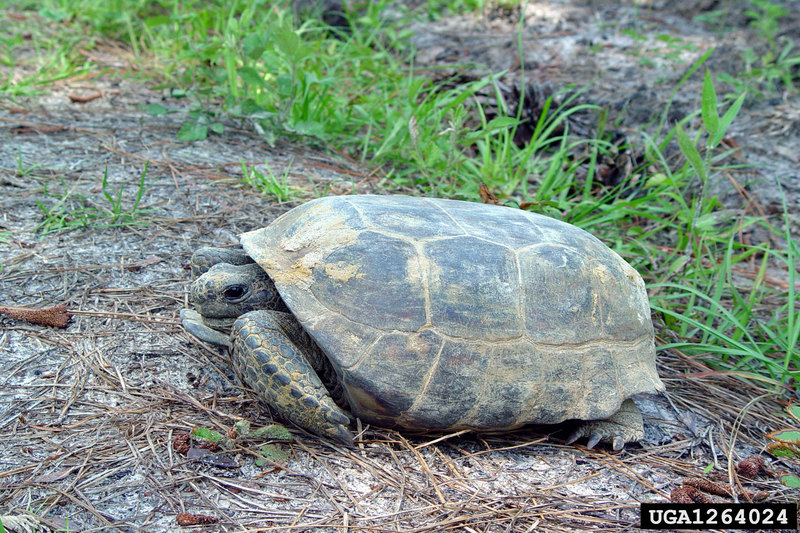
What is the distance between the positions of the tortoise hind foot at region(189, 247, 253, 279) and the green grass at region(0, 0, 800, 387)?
0.74 m

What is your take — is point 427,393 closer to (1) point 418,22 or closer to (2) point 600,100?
(2) point 600,100

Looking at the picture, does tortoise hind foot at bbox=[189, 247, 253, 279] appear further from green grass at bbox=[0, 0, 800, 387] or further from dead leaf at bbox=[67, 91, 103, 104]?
dead leaf at bbox=[67, 91, 103, 104]

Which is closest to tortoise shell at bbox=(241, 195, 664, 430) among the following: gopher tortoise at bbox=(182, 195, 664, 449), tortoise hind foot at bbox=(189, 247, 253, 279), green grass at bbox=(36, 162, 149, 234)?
gopher tortoise at bbox=(182, 195, 664, 449)

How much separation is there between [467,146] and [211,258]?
2.02 metres

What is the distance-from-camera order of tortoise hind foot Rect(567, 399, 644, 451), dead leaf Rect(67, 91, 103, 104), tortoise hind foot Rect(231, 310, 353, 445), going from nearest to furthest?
tortoise hind foot Rect(231, 310, 353, 445), tortoise hind foot Rect(567, 399, 644, 451), dead leaf Rect(67, 91, 103, 104)

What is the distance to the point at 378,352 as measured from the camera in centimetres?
216

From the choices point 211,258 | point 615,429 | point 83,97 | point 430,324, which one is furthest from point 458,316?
point 83,97

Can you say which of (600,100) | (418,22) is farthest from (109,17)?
(600,100)

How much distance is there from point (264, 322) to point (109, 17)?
4.76 meters

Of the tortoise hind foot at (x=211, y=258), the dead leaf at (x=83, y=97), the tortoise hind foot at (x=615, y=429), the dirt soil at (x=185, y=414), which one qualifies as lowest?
the tortoise hind foot at (x=615, y=429)

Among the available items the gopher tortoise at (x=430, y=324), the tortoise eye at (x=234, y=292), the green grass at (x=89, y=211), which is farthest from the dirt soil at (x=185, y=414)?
the tortoise eye at (x=234, y=292)

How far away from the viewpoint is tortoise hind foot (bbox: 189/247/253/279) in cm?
284

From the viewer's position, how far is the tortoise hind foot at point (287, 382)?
2150 millimetres

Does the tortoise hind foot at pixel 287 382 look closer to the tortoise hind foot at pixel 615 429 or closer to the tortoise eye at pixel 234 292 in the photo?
the tortoise eye at pixel 234 292
